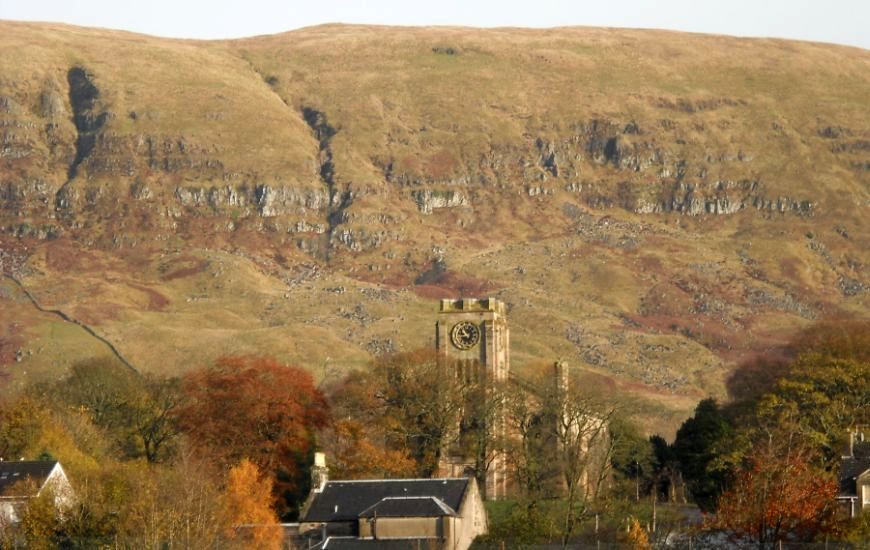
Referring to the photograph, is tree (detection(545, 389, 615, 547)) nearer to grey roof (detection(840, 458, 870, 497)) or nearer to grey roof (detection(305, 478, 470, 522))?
grey roof (detection(305, 478, 470, 522))

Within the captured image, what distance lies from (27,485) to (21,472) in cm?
486

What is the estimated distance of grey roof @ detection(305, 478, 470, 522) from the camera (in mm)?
107562

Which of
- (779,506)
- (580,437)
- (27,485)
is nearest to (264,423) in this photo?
(580,437)

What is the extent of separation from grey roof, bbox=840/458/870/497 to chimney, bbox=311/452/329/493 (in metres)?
28.0

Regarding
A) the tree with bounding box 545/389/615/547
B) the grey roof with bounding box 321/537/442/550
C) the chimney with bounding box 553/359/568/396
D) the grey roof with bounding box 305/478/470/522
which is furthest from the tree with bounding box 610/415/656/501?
the grey roof with bounding box 321/537/442/550

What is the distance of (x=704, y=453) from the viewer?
139m

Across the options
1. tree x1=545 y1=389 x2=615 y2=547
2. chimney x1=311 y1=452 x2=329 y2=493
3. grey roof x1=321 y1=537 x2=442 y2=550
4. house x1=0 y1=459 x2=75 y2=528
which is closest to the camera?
grey roof x1=321 y1=537 x2=442 y2=550

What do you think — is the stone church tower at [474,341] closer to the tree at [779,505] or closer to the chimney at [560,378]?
the chimney at [560,378]

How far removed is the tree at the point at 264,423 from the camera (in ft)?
415

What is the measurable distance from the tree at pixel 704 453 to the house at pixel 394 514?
19.6m

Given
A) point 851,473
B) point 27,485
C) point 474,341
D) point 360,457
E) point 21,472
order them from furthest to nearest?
1. point 474,341
2. point 360,457
3. point 21,472
4. point 27,485
5. point 851,473

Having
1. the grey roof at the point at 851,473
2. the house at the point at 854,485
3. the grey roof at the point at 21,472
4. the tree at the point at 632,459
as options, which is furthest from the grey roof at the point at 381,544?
the tree at the point at 632,459

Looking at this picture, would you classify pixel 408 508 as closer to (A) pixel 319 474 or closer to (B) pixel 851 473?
(A) pixel 319 474

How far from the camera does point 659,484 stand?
15262 cm
